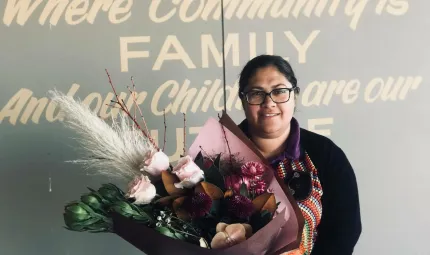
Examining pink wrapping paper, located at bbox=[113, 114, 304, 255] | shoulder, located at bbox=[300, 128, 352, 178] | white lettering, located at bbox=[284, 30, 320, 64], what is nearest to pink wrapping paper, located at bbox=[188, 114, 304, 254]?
pink wrapping paper, located at bbox=[113, 114, 304, 255]

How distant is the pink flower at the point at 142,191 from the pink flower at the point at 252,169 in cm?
16

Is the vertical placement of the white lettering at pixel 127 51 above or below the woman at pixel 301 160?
above

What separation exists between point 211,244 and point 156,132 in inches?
23.6

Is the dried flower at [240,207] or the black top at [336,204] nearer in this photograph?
the dried flower at [240,207]

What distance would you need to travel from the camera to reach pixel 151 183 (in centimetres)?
82

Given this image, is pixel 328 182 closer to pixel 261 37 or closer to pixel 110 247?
pixel 261 37

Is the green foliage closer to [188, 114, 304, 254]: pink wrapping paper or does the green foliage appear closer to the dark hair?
[188, 114, 304, 254]: pink wrapping paper

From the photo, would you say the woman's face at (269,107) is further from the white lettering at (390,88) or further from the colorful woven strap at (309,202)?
the white lettering at (390,88)

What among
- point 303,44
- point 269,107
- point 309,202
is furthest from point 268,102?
point 303,44

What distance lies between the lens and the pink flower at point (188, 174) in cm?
79

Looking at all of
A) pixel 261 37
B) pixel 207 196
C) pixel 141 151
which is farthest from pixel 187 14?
pixel 207 196

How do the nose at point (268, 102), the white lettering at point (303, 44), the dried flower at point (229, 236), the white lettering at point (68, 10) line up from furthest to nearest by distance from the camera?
the white lettering at point (303, 44)
the white lettering at point (68, 10)
the nose at point (268, 102)
the dried flower at point (229, 236)

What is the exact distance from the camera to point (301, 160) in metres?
1.04

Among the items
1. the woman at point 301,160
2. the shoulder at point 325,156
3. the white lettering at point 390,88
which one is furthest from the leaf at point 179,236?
the white lettering at point 390,88
